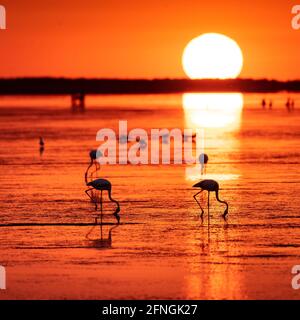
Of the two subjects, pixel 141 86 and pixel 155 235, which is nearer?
pixel 155 235

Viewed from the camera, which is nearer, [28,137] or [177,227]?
[177,227]

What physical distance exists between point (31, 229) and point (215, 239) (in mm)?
2675

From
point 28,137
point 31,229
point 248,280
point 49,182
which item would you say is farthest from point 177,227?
point 28,137

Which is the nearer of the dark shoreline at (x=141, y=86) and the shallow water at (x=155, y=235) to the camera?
the shallow water at (x=155, y=235)

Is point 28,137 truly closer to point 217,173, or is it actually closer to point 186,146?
point 186,146

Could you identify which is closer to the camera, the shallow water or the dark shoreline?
the shallow water
